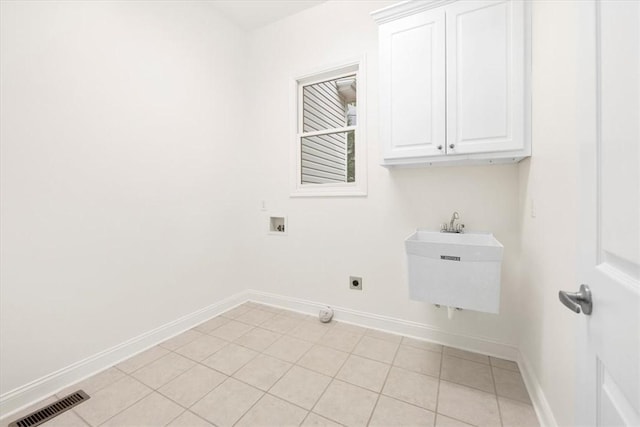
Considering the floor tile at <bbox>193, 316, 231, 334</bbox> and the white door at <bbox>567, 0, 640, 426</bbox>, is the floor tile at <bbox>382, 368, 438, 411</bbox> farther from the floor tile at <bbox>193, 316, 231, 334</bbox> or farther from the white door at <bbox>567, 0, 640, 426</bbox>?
the floor tile at <bbox>193, 316, 231, 334</bbox>

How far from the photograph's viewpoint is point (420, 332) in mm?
2223

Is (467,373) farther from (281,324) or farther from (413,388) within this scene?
(281,324)

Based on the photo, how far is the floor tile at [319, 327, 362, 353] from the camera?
214 centimetres

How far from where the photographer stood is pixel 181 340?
2264mm

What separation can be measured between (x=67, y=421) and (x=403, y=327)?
223 centimetres

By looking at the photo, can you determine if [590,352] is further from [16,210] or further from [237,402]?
[16,210]

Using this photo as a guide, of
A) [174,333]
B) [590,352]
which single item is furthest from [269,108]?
[590,352]

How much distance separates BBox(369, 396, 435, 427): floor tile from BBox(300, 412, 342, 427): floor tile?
0.21m

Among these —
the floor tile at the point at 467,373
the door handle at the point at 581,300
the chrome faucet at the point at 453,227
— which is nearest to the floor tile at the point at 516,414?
the floor tile at the point at 467,373

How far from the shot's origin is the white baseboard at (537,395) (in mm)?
1309

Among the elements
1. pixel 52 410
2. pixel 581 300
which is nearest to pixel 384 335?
pixel 581 300

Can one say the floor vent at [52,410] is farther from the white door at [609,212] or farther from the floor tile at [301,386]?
the white door at [609,212]

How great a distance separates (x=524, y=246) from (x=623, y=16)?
5.18ft

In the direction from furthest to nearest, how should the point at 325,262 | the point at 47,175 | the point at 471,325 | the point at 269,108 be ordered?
the point at 269,108 < the point at 325,262 < the point at 471,325 < the point at 47,175
